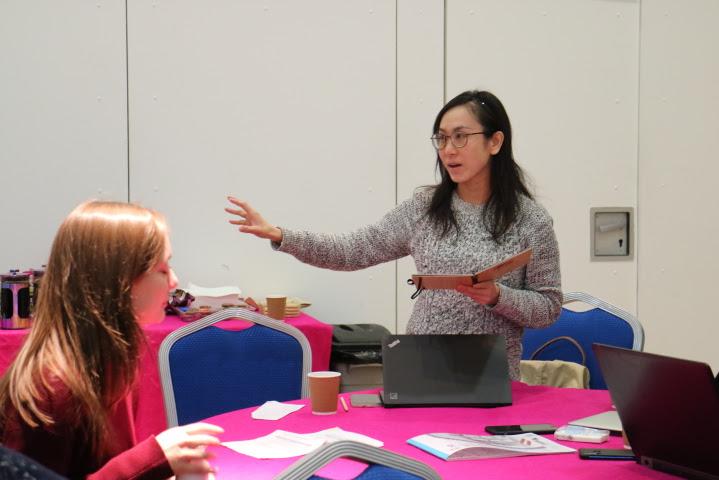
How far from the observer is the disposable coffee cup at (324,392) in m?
2.04

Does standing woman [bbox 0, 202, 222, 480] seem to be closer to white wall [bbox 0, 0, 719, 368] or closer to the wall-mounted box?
white wall [bbox 0, 0, 719, 368]

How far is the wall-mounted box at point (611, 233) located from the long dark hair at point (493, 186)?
79.9 inches

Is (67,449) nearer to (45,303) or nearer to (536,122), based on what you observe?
(45,303)

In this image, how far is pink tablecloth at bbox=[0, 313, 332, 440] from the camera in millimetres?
3318

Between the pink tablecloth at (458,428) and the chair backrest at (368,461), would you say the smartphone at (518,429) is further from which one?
the chair backrest at (368,461)

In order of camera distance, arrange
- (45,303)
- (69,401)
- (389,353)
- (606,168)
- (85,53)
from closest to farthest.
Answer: (69,401), (45,303), (389,353), (85,53), (606,168)

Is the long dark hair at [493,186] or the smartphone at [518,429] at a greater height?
the long dark hair at [493,186]

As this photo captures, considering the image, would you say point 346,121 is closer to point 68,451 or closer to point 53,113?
point 53,113

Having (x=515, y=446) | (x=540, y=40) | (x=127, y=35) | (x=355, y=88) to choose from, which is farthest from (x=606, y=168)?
(x=515, y=446)

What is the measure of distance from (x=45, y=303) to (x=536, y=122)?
3.59 m

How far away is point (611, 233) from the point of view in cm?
464

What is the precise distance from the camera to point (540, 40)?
451cm

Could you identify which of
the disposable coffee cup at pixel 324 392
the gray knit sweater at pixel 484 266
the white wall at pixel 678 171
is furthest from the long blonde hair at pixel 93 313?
the white wall at pixel 678 171

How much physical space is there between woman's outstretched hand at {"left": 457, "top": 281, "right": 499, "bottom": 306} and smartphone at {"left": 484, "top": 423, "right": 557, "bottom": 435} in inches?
17.5
